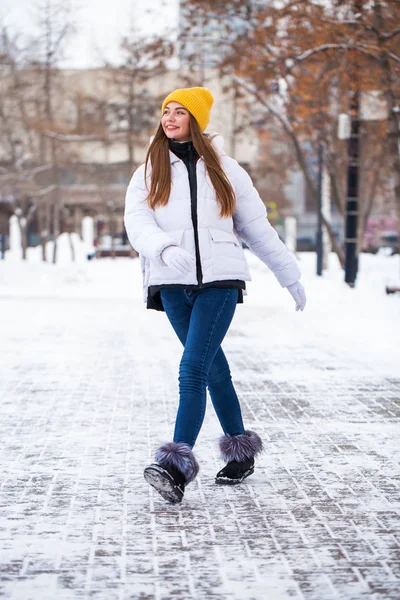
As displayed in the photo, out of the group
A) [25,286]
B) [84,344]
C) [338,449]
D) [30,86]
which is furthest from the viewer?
[30,86]

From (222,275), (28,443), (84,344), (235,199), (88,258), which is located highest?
(235,199)

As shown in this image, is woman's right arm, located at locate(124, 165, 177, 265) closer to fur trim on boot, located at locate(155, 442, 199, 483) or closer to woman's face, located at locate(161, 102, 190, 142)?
woman's face, located at locate(161, 102, 190, 142)

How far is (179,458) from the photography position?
15.7 feet

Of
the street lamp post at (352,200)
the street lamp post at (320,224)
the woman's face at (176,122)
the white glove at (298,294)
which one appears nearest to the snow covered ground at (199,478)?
the white glove at (298,294)

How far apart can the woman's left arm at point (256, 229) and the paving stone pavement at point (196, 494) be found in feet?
3.34

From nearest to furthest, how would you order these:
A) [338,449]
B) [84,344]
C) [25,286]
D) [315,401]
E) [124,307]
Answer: [338,449] < [315,401] < [84,344] < [124,307] < [25,286]

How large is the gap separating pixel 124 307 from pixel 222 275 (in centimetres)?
1270

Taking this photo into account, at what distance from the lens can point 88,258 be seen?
4372 centimetres

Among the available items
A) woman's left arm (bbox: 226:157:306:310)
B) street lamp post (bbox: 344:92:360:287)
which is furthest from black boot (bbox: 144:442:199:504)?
street lamp post (bbox: 344:92:360:287)

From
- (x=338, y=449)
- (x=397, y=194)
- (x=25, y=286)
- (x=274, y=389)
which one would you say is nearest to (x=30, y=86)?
(x=25, y=286)

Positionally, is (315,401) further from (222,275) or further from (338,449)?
(222,275)

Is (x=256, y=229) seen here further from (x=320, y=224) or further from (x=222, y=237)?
(x=320, y=224)

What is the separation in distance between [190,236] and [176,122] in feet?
1.70

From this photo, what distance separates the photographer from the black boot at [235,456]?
5234mm
